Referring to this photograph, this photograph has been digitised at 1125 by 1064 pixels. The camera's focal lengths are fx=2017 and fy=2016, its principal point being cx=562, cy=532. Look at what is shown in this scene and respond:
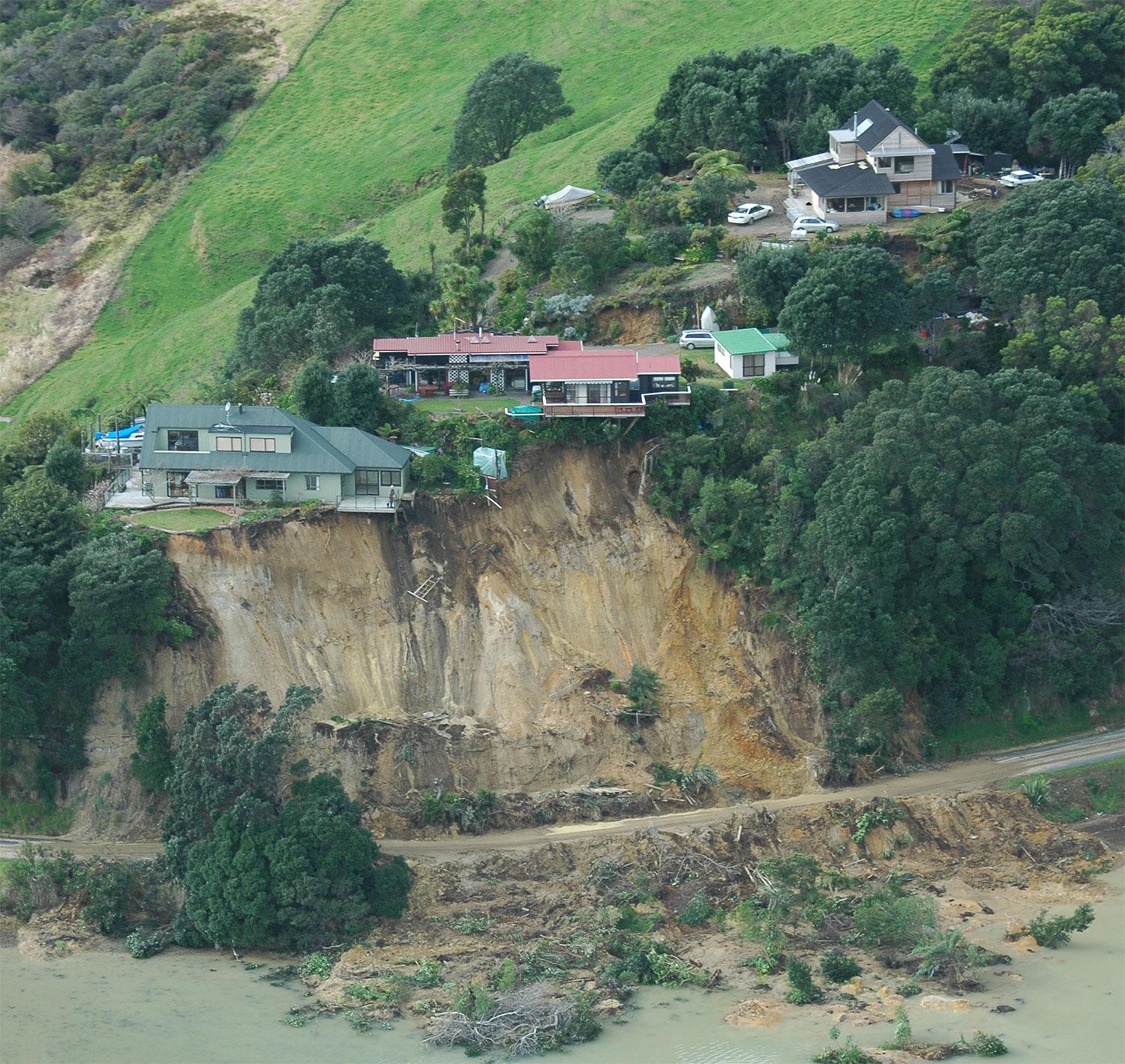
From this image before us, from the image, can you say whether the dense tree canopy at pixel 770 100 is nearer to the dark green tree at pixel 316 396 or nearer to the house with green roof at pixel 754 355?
the house with green roof at pixel 754 355

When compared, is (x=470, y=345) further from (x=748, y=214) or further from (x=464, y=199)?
Answer: (x=748, y=214)

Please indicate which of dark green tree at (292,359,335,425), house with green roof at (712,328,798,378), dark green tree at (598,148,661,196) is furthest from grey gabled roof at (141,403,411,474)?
dark green tree at (598,148,661,196)

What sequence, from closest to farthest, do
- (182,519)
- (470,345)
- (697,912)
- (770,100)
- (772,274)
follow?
(697,912) → (182,519) → (470,345) → (772,274) → (770,100)

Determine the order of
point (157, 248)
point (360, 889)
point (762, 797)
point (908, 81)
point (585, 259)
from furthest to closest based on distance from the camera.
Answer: point (157, 248)
point (908, 81)
point (585, 259)
point (762, 797)
point (360, 889)

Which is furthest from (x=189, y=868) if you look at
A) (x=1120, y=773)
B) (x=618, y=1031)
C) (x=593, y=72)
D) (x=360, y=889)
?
(x=593, y=72)

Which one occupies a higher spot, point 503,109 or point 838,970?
point 503,109

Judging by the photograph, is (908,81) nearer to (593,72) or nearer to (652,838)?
(593,72)

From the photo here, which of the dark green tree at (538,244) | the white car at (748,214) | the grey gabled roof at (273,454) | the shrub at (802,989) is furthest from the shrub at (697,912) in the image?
the white car at (748,214)

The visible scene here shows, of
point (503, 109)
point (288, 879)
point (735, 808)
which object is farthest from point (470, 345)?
point (503, 109)
